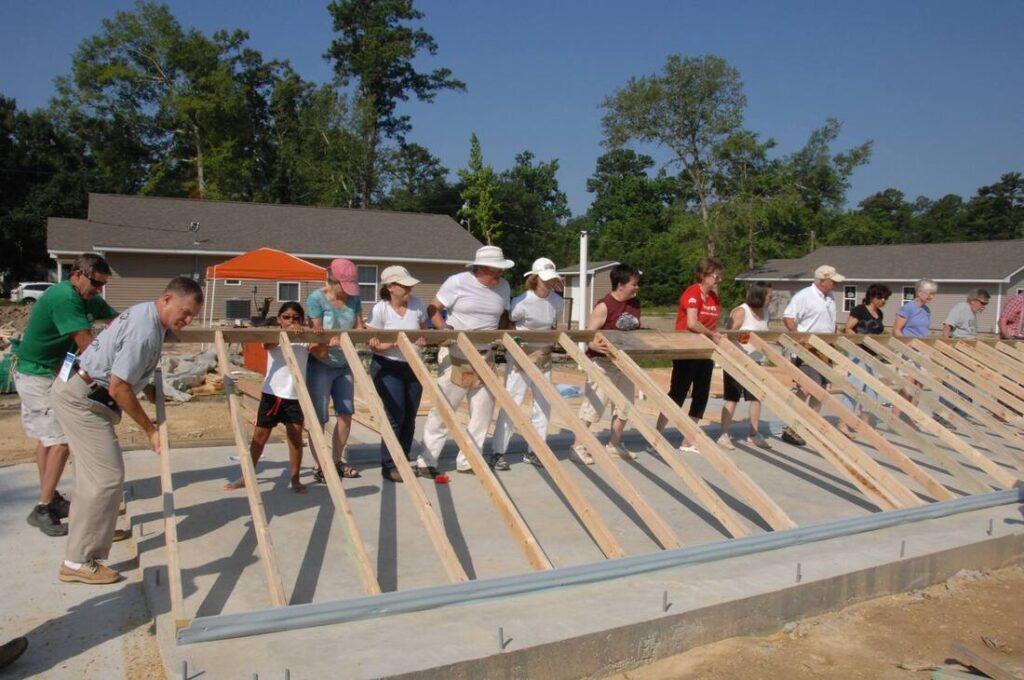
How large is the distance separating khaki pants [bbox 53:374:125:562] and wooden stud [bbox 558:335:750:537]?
9.49 ft

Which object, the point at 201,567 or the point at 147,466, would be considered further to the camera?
the point at 147,466

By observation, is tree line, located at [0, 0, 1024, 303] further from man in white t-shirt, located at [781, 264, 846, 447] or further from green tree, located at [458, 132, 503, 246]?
man in white t-shirt, located at [781, 264, 846, 447]

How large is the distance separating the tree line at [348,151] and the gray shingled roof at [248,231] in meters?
12.0

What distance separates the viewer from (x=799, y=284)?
40.1m

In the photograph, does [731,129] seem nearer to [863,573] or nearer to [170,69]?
[170,69]

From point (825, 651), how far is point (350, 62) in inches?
1838

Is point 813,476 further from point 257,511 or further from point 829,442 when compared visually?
point 257,511

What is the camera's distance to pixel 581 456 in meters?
6.43

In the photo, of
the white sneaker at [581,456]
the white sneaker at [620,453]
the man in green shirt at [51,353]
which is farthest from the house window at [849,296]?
the man in green shirt at [51,353]

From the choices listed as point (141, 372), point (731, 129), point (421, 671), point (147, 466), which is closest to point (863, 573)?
point (421, 671)

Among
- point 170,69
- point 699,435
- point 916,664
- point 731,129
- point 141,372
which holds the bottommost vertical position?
point 916,664

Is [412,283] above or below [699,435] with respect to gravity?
above

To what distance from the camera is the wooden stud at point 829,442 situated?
5004mm

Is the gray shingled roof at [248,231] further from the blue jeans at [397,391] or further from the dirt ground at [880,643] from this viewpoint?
the dirt ground at [880,643]
